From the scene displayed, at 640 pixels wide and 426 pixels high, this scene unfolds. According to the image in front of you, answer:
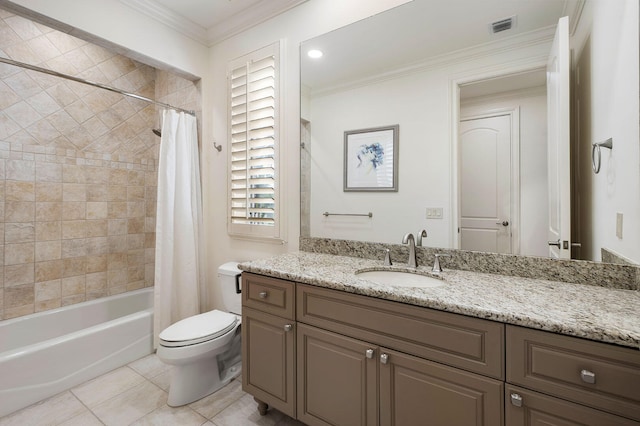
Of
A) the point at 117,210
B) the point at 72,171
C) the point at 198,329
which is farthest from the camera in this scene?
the point at 117,210

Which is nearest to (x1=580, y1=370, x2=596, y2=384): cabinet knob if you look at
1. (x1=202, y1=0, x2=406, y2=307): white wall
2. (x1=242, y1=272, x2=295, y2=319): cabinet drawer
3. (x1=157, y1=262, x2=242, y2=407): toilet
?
(x1=242, y1=272, x2=295, y2=319): cabinet drawer

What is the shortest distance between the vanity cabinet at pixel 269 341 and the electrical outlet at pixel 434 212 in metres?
0.85

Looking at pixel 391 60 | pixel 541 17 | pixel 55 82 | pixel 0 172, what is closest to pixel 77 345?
pixel 0 172

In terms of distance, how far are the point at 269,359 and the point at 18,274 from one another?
2225 millimetres

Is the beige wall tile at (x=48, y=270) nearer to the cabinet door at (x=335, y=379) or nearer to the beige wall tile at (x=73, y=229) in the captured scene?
the beige wall tile at (x=73, y=229)

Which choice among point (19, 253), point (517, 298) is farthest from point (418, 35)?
point (19, 253)

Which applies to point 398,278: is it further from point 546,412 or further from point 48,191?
point 48,191

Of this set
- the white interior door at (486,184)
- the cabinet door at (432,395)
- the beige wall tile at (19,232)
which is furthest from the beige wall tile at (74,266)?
the white interior door at (486,184)

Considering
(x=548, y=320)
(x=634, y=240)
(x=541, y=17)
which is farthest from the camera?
(x=541, y=17)

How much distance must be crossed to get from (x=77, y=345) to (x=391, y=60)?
271cm

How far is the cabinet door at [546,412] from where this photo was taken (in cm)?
83

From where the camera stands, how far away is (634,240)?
1036 millimetres

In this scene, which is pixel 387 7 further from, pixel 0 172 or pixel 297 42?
pixel 0 172

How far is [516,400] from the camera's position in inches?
36.4
